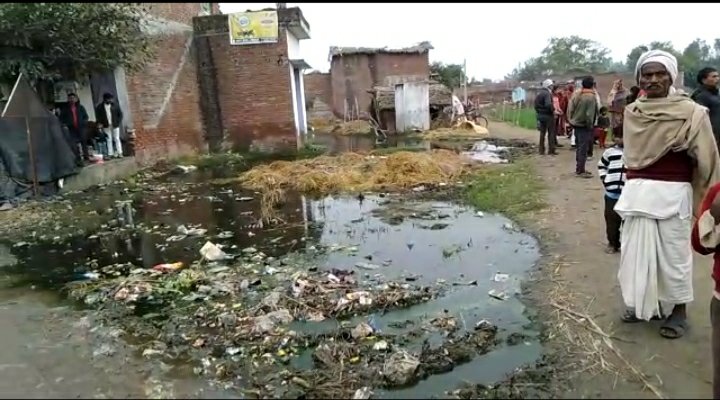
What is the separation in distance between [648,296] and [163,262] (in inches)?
181

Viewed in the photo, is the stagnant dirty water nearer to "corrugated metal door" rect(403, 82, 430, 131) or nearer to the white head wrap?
the white head wrap

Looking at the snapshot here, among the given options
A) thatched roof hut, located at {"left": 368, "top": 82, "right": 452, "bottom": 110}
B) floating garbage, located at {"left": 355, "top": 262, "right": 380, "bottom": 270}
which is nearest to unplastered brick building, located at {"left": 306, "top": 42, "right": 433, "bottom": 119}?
thatched roof hut, located at {"left": 368, "top": 82, "right": 452, "bottom": 110}

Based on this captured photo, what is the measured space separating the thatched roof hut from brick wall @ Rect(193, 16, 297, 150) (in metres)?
7.50

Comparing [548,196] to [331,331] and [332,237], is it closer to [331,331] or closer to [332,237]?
[332,237]

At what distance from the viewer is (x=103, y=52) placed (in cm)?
1048

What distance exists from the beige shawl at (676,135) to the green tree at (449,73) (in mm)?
29120

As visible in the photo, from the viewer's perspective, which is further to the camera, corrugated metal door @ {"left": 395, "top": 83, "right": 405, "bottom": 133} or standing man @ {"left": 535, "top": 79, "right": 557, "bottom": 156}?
corrugated metal door @ {"left": 395, "top": 83, "right": 405, "bottom": 133}

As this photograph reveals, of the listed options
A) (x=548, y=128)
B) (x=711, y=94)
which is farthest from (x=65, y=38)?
→ (x=711, y=94)

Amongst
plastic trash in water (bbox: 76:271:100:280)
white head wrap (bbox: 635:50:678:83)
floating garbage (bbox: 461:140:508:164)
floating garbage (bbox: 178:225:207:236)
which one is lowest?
plastic trash in water (bbox: 76:271:100:280)

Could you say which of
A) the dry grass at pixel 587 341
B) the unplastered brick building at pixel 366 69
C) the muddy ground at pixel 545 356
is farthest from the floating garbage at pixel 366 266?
the unplastered brick building at pixel 366 69

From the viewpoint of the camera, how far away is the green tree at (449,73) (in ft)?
109

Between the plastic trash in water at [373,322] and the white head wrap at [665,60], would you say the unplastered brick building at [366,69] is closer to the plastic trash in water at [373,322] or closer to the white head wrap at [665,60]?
the plastic trash in water at [373,322]

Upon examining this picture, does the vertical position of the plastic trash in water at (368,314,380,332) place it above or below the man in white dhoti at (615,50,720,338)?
below

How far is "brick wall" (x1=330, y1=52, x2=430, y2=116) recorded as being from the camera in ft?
90.2
